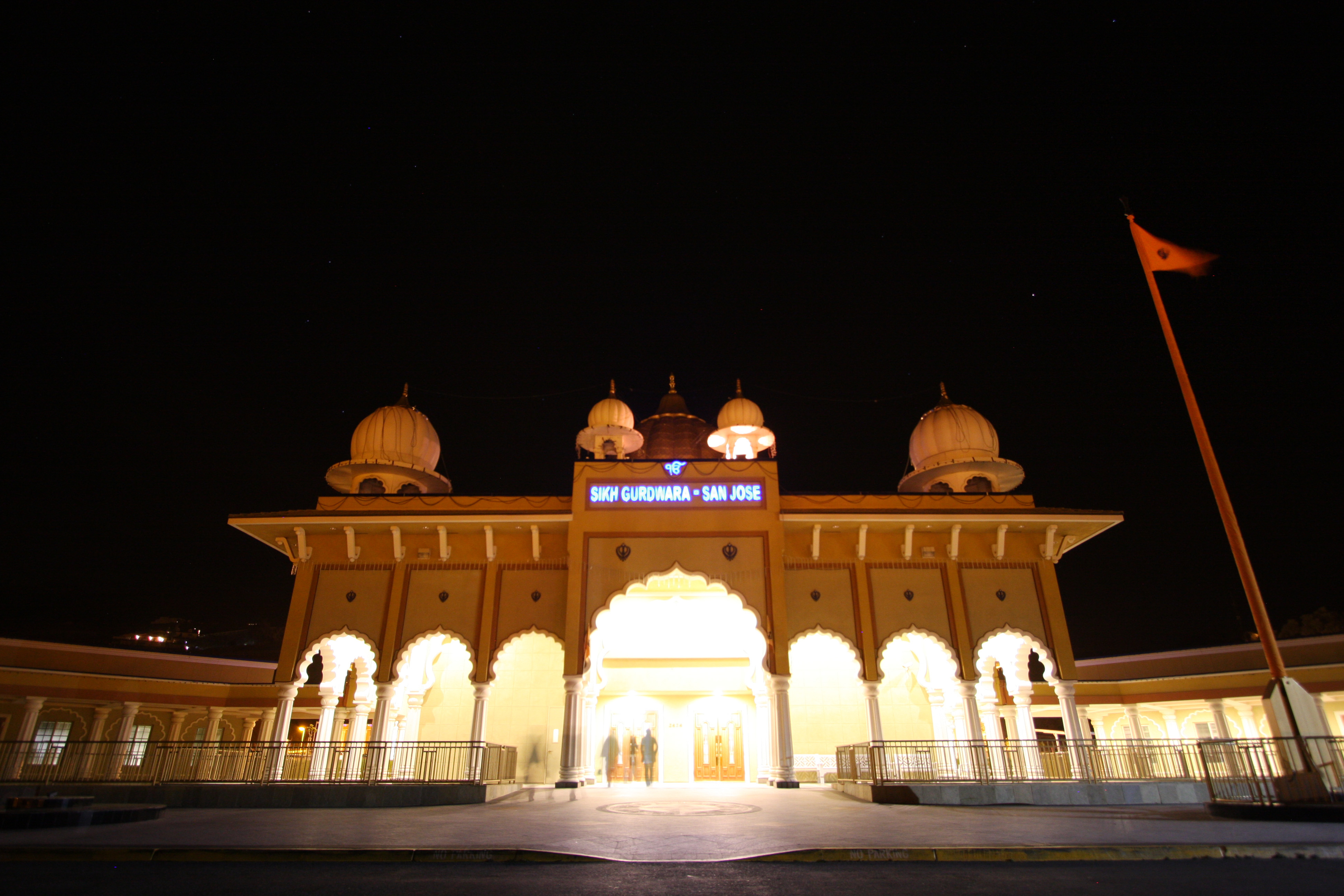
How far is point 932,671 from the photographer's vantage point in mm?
21344

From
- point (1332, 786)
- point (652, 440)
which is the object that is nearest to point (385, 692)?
point (652, 440)

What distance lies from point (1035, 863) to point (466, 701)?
19136 millimetres

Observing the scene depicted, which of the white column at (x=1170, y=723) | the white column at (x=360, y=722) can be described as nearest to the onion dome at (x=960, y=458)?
the white column at (x=1170, y=723)

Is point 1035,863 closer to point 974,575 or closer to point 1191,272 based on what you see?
point 1191,272

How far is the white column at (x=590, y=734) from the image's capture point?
1867 centimetres

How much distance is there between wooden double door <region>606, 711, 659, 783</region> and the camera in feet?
70.5

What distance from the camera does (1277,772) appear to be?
10922mm

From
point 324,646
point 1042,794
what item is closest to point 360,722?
point 324,646

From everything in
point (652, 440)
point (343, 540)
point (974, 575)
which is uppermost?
point (652, 440)

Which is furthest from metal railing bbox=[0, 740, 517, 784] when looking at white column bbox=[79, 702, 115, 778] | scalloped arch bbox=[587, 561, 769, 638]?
scalloped arch bbox=[587, 561, 769, 638]

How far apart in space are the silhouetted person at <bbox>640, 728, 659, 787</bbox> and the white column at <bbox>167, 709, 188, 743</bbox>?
1351 cm

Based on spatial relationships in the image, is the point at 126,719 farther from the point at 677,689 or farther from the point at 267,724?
the point at 677,689

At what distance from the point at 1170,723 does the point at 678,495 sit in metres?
19.2

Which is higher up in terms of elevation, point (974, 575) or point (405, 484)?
point (405, 484)
